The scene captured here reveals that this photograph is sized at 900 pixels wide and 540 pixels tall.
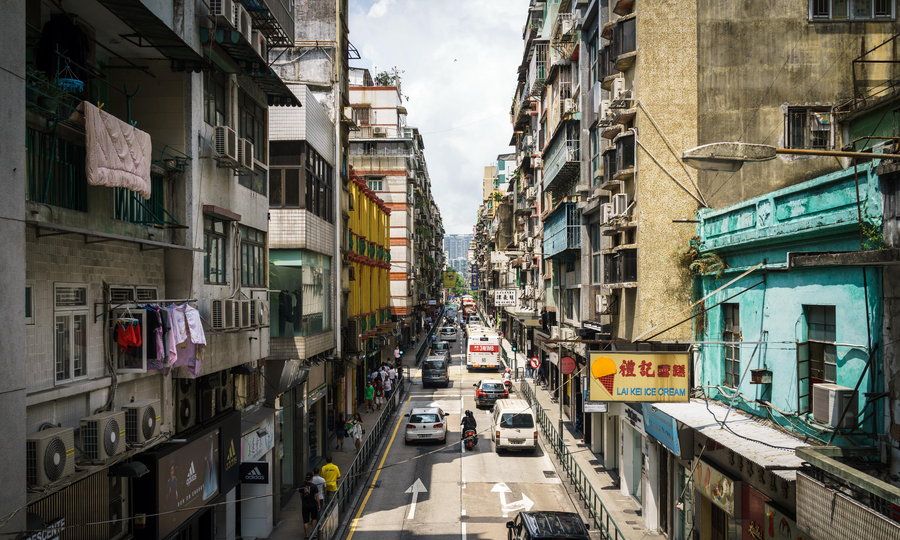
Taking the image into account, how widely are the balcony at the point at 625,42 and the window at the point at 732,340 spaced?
7.52m

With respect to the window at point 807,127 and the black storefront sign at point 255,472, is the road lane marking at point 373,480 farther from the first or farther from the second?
the window at point 807,127

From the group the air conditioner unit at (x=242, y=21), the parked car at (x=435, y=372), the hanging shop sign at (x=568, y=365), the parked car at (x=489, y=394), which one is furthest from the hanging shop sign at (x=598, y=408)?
the parked car at (x=435, y=372)

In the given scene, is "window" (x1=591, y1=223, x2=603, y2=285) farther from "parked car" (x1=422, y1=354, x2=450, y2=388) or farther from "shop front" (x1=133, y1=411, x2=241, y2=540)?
"parked car" (x1=422, y1=354, x2=450, y2=388)

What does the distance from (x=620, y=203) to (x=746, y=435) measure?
8618 millimetres

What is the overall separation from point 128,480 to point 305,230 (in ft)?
38.8

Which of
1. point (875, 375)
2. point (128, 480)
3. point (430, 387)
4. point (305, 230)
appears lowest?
point (430, 387)

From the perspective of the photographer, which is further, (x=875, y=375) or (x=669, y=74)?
(x=669, y=74)

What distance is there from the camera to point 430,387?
47.9 metres

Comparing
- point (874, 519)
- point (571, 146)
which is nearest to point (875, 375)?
point (874, 519)

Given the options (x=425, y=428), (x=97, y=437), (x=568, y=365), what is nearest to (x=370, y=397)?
(x=425, y=428)

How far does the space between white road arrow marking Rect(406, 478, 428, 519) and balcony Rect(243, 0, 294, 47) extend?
43.7 ft

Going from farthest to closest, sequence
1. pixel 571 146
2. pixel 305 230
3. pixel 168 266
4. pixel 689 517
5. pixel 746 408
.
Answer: pixel 571 146 < pixel 305 230 < pixel 689 517 < pixel 746 408 < pixel 168 266

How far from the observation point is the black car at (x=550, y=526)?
14.8m

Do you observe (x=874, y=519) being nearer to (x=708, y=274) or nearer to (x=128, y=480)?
(x=708, y=274)
